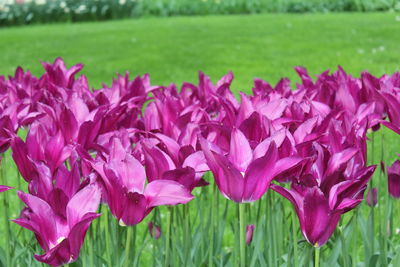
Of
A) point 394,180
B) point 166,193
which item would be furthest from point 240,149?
point 394,180

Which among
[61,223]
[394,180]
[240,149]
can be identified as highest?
[240,149]

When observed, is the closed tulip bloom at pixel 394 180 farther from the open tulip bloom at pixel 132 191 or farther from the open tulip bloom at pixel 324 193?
the open tulip bloom at pixel 132 191

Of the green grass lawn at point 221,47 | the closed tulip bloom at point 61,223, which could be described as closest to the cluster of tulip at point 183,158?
the closed tulip bloom at point 61,223

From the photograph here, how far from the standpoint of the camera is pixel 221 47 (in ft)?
36.5

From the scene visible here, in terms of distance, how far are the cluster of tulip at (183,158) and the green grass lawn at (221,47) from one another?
6.26 m

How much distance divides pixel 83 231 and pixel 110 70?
8.89 m

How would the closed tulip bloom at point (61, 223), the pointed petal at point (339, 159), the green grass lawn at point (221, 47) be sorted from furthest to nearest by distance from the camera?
the green grass lawn at point (221, 47) < the pointed petal at point (339, 159) < the closed tulip bloom at point (61, 223)

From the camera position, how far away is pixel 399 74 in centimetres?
263

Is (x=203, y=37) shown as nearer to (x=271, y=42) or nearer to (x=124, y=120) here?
(x=271, y=42)

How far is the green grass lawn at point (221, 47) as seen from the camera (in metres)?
9.57

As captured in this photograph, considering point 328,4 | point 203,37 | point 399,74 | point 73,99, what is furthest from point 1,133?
point 328,4

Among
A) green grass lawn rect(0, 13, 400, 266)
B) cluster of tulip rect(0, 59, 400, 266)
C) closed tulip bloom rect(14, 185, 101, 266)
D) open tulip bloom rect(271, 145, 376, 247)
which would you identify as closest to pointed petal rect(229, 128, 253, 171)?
cluster of tulip rect(0, 59, 400, 266)

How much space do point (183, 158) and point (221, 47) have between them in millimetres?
9480

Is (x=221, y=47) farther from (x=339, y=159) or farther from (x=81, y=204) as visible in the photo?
(x=81, y=204)
